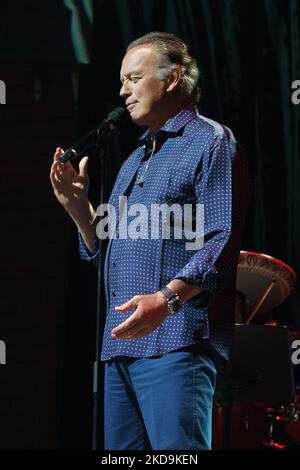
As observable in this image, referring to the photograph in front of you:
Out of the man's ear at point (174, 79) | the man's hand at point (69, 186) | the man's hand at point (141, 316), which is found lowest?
the man's hand at point (141, 316)

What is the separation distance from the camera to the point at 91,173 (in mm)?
3568

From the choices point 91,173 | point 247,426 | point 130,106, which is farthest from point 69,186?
point 91,173

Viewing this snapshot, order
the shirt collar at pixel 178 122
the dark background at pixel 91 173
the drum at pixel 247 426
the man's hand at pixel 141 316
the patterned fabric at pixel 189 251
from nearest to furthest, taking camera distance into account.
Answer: the man's hand at pixel 141 316
the patterned fabric at pixel 189 251
the shirt collar at pixel 178 122
the drum at pixel 247 426
the dark background at pixel 91 173

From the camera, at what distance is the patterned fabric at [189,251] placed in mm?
1650

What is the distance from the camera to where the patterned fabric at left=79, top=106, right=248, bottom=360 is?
5.41 feet

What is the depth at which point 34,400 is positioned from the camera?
3711mm

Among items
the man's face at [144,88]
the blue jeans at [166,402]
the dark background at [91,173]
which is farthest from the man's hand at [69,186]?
the dark background at [91,173]

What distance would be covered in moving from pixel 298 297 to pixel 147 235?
1952 mm

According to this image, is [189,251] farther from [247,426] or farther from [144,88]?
[247,426]

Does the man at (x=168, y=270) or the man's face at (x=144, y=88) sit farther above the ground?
the man's face at (x=144, y=88)

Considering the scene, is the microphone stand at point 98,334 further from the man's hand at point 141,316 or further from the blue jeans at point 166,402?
the man's hand at point 141,316

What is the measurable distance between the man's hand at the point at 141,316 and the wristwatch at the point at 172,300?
15 mm
